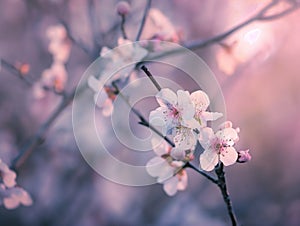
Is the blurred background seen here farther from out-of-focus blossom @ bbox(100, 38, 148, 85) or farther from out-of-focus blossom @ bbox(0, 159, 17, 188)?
out-of-focus blossom @ bbox(0, 159, 17, 188)

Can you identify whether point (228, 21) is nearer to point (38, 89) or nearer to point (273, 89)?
point (273, 89)

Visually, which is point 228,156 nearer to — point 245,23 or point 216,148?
point 216,148

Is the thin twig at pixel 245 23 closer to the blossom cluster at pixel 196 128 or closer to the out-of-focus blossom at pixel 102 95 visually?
the out-of-focus blossom at pixel 102 95

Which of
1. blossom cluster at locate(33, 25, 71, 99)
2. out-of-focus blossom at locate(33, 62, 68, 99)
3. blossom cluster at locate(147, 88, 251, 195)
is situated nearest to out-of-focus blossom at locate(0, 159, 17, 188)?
blossom cluster at locate(147, 88, 251, 195)

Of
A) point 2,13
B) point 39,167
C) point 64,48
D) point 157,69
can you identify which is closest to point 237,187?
point 157,69

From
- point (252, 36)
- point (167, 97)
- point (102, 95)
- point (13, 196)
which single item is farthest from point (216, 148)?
point (252, 36)

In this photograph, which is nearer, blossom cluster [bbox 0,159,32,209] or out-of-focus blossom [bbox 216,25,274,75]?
blossom cluster [bbox 0,159,32,209]
